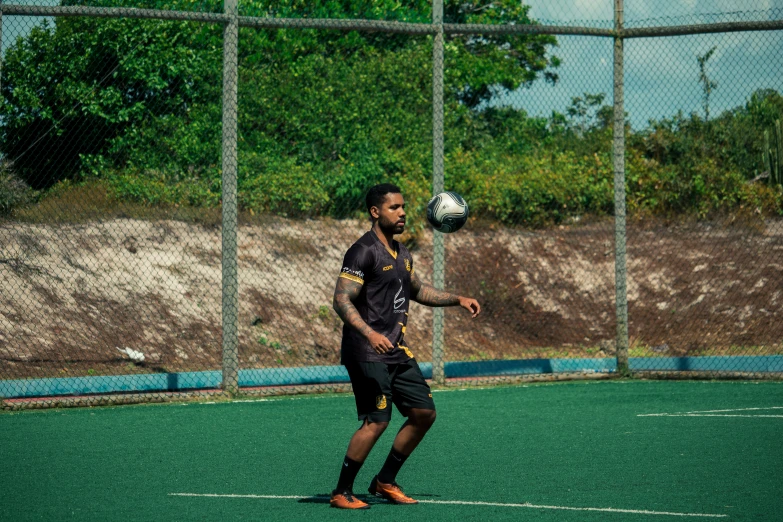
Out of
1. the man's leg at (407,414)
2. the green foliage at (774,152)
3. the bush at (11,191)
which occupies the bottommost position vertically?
the man's leg at (407,414)

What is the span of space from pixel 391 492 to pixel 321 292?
12188 mm

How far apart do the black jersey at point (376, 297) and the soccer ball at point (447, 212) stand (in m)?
0.89

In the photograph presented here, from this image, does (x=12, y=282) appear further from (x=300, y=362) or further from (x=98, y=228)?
(x=300, y=362)

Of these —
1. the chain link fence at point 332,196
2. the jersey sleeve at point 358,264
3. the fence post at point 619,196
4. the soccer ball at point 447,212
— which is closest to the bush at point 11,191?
the chain link fence at point 332,196

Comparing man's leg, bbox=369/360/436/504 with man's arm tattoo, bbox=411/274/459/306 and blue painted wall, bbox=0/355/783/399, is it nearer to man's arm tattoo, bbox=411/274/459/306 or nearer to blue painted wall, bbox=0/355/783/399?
man's arm tattoo, bbox=411/274/459/306

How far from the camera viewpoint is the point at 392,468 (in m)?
6.11

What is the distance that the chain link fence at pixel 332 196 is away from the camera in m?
11.4

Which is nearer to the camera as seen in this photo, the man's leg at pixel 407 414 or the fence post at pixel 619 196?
the man's leg at pixel 407 414

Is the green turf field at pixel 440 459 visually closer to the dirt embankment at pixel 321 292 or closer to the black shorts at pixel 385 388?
the black shorts at pixel 385 388

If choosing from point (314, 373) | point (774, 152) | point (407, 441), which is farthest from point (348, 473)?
point (774, 152)

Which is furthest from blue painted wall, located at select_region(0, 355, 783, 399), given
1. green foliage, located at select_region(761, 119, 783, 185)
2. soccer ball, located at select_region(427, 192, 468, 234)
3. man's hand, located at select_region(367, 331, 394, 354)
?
man's hand, located at select_region(367, 331, 394, 354)

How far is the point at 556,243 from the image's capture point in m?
20.5

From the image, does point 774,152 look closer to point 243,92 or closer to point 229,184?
point 243,92

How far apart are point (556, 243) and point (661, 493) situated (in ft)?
47.9
